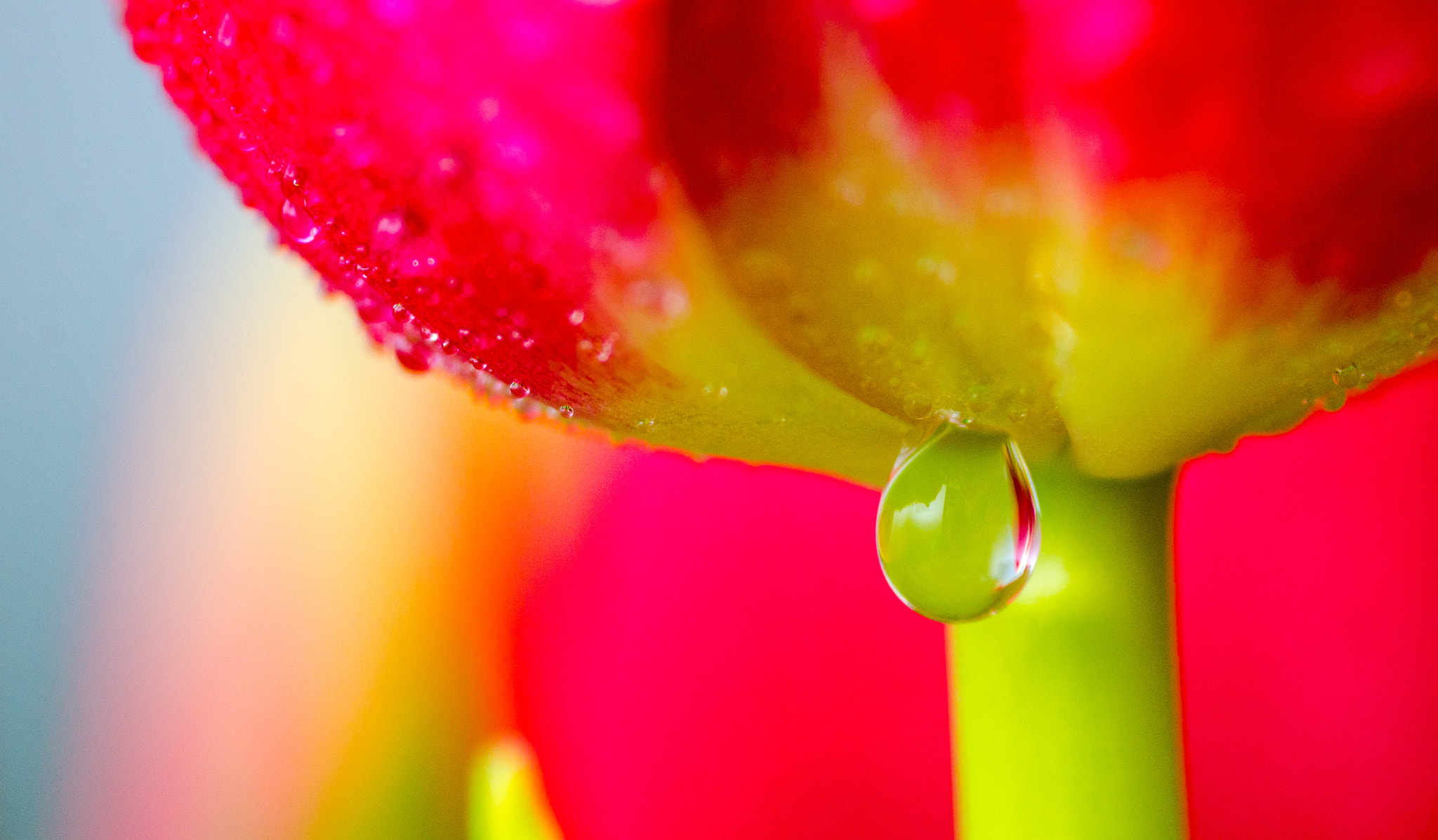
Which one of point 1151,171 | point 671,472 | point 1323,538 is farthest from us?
point 671,472

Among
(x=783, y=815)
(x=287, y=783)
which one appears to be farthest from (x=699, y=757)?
(x=287, y=783)

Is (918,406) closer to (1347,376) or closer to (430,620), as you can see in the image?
(1347,376)

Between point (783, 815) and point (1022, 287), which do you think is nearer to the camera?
point (1022, 287)

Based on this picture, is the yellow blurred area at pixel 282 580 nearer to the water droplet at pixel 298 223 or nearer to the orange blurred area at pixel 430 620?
the orange blurred area at pixel 430 620

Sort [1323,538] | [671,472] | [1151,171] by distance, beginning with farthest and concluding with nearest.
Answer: [671,472] → [1323,538] → [1151,171]

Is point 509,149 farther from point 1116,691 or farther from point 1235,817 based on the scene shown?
point 1235,817

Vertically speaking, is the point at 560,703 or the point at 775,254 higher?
the point at 775,254
